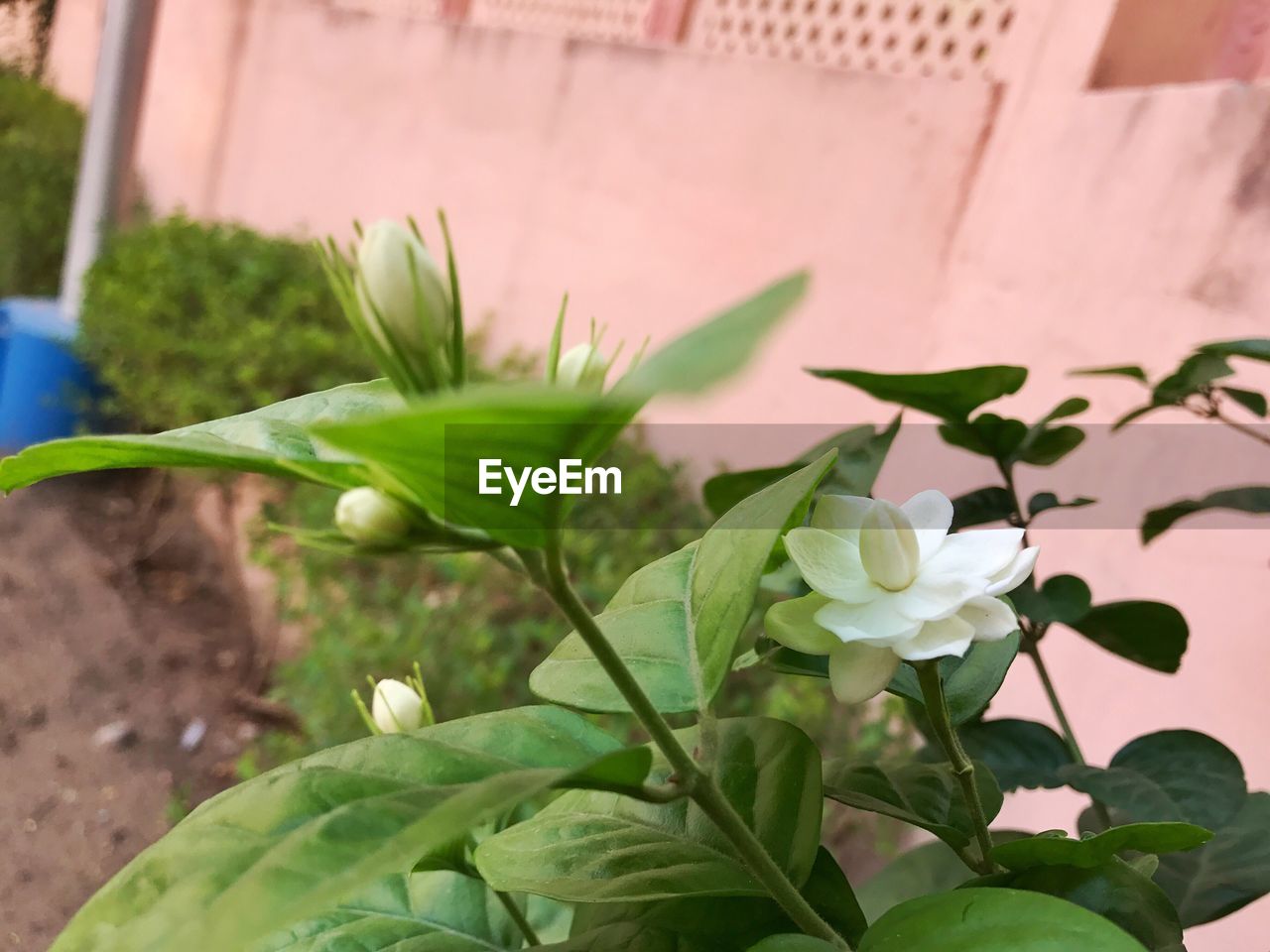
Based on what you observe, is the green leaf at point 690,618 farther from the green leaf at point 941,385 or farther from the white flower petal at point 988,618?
the green leaf at point 941,385

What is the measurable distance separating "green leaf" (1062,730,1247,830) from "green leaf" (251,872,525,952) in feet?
1.08

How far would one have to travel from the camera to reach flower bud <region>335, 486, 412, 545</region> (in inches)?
8.5

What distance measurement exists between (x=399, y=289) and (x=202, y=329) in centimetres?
215

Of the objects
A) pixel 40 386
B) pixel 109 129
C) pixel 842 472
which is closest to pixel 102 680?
pixel 40 386

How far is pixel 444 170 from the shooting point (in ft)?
8.73

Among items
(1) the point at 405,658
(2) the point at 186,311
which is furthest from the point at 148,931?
(2) the point at 186,311

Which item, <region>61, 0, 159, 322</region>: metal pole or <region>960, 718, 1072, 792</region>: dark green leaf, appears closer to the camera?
<region>960, 718, 1072, 792</region>: dark green leaf

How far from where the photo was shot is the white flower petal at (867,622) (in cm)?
28

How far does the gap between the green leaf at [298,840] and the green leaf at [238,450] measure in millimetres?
83

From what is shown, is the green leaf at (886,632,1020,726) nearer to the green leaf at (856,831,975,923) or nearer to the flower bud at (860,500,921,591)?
the flower bud at (860,500,921,591)

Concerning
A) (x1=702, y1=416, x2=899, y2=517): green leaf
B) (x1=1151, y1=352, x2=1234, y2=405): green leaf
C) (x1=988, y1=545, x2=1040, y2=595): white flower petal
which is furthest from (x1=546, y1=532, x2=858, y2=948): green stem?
(x1=1151, y1=352, x2=1234, y2=405): green leaf

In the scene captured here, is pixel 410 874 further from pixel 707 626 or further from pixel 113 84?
pixel 113 84

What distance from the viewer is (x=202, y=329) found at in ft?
Answer: 6.94

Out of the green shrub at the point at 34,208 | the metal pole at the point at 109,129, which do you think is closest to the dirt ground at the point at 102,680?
the metal pole at the point at 109,129
